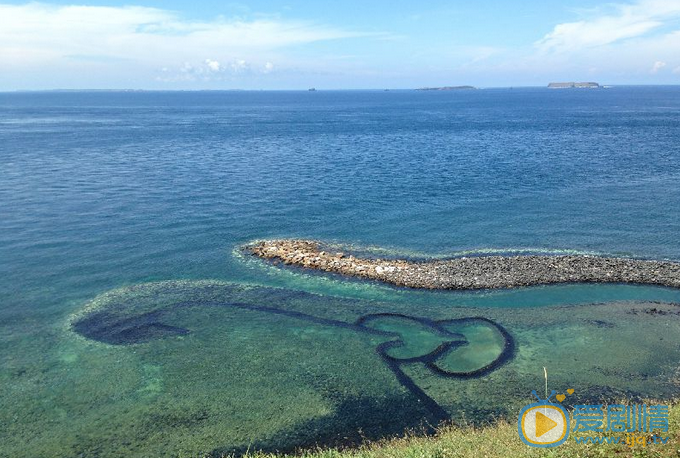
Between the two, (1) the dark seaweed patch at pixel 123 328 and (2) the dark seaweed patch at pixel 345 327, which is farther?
(1) the dark seaweed patch at pixel 123 328

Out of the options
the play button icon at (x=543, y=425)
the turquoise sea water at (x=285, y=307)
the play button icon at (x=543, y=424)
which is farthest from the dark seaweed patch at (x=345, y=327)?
the play button icon at (x=543, y=424)

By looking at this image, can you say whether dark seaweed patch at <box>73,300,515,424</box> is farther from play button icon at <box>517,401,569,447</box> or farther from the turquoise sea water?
play button icon at <box>517,401,569,447</box>

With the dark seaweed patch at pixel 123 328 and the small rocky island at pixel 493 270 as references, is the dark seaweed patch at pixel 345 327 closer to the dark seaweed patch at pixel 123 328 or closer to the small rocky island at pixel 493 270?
the dark seaweed patch at pixel 123 328

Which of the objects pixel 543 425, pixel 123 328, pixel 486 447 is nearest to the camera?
pixel 486 447

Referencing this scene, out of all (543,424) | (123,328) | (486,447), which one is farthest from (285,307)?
(486,447)

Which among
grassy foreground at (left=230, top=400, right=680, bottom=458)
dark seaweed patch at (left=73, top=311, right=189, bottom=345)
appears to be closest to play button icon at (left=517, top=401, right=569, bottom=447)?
grassy foreground at (left=230, top=400, right=680, bottom=458)

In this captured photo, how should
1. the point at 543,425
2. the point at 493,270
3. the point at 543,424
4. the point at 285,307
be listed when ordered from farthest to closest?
the point at 493,270, the point at 285,307, the point at 543,424, the point at 543,425

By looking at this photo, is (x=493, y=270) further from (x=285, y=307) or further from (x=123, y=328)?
(x=123, y=328)
